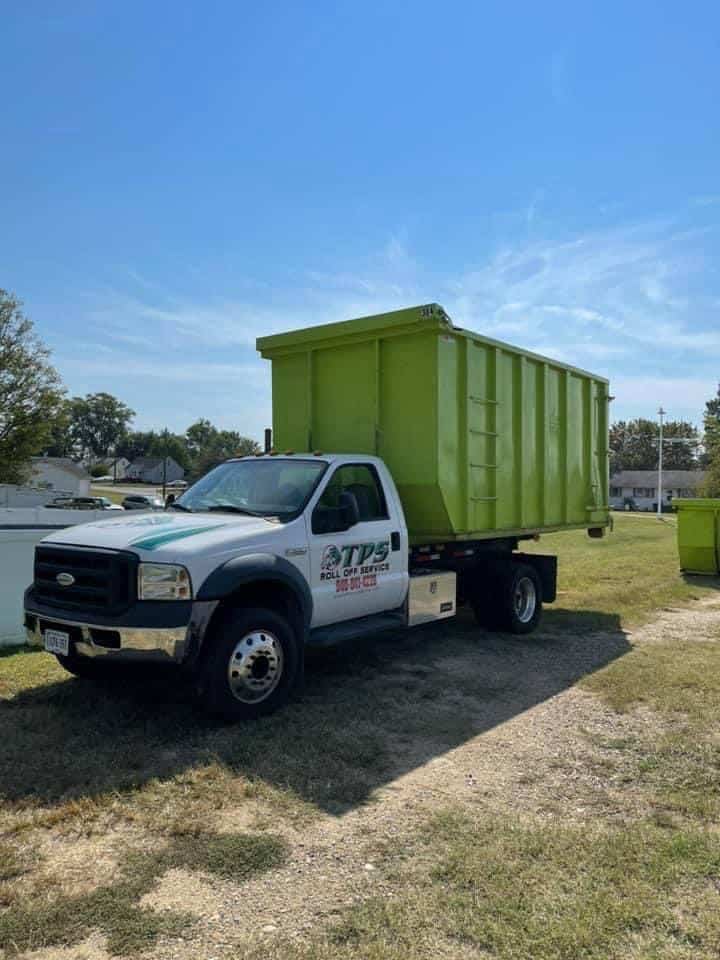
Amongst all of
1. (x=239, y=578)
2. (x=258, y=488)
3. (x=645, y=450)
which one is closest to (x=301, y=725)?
(x=239, y=578)

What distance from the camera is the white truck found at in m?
5.24

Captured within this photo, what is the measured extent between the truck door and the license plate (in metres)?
1.88

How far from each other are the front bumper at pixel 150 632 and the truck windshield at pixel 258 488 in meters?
1.28

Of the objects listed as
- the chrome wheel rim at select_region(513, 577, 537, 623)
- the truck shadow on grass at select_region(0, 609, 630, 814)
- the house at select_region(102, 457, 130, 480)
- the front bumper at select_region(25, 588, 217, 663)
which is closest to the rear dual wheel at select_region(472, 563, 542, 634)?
the chrome wheel rim at select_region(513, 577, 537, 623)

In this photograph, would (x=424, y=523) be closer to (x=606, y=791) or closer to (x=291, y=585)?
(x=291, y=585)

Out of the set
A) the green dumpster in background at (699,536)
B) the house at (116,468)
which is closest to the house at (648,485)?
the house at (116,468)

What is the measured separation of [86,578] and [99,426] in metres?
146

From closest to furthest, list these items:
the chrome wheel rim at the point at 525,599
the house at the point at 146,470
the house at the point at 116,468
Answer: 1. the chrome wheel rim at the point at 525,599
2. the house at the point at 146,470
3. the house at the point at 116,468

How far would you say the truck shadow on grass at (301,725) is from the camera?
451 centimetres

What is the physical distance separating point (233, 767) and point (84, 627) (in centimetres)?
149

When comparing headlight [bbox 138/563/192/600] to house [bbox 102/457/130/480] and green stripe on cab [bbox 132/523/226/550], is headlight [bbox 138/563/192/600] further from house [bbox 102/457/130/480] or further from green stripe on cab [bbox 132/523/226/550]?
house [bbox 102/457/130/480]

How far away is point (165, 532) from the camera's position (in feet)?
18.2

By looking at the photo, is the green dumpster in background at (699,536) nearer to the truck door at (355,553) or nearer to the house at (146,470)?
the truck door at (355,553)

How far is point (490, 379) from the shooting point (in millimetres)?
8422
